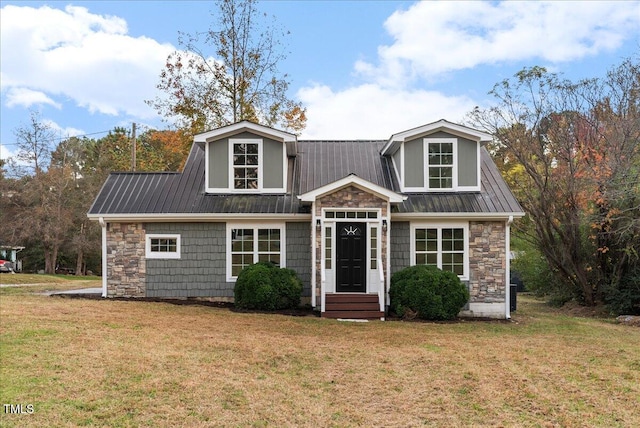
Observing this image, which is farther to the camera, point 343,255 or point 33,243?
point 33,243

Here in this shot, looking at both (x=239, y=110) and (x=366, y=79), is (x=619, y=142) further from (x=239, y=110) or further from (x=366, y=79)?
(x=239, y=110)

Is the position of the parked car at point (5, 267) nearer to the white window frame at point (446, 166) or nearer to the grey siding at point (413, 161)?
the grey siding at point (413, 161)

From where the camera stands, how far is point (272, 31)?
23.0m

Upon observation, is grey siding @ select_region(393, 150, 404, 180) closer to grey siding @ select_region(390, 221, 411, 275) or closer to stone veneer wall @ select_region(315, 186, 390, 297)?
grey siding @ select_region(390, 221, 411, 275)

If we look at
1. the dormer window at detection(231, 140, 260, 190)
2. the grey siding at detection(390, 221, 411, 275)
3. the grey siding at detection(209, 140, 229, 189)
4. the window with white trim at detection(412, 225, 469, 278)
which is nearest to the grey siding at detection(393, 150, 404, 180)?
the grey siding at detection(390, 221, 411, 275)

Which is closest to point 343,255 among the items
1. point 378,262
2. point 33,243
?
point 378,262

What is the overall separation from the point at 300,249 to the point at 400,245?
102 inches

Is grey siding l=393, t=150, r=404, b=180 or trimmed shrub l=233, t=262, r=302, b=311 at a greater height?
grey siding l=393, t=150, r=404, b=180

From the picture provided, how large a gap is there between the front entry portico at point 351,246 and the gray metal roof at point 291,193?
3.02 feet

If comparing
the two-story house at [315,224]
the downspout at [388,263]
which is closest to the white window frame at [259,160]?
the two-story house at [315,224]

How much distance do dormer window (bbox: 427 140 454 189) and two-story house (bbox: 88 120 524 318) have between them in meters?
0.03

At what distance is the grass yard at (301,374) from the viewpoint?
17.5 feet

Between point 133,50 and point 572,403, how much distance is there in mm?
18623

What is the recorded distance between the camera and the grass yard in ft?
17.5
